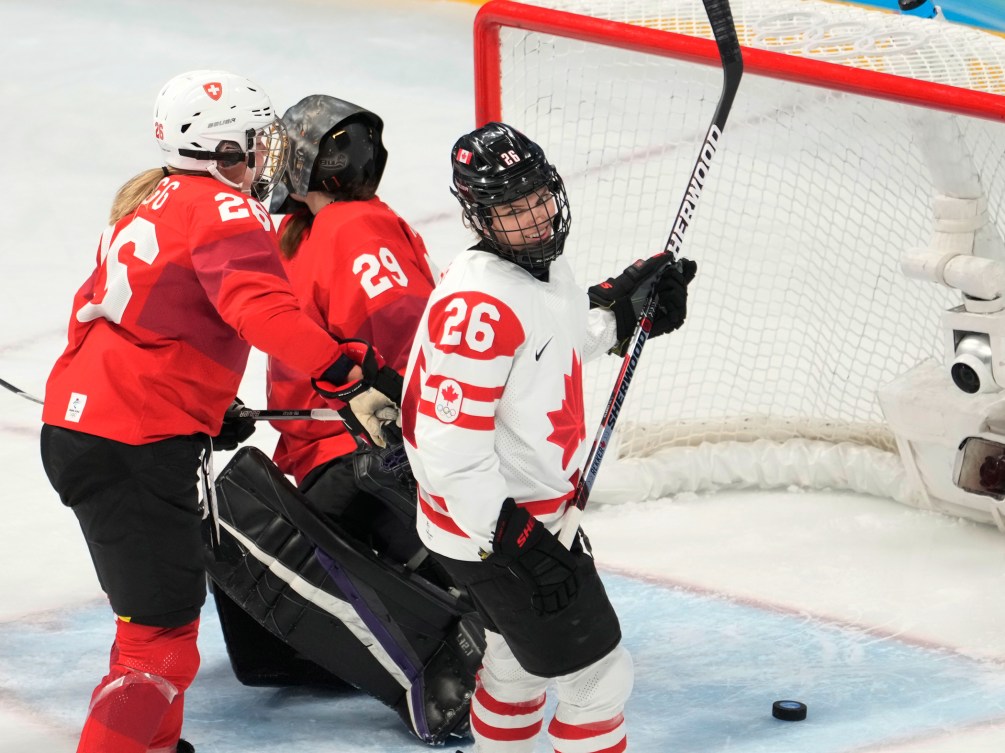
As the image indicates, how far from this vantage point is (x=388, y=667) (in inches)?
108

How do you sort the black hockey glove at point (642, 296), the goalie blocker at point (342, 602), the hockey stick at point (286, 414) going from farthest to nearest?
the goalie blocker at point (342, 602)
the hockey stick at point (286, 414)
the black hockey glove at point (642, 296)

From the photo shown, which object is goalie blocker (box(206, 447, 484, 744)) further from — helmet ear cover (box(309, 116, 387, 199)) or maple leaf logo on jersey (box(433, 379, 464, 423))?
maple leaf logo on jersey (box(433, 379, 464, 423))

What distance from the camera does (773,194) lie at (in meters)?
4.61

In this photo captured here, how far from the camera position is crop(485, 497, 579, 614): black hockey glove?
2.10m

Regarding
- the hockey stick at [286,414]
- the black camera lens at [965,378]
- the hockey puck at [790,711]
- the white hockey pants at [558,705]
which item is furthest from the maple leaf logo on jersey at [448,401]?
the black camera lens at [965,378]

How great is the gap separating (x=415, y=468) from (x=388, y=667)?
63 centimetres

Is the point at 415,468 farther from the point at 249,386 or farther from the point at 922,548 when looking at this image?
the point at 249,386

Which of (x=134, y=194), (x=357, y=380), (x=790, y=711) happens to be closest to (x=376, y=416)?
(x=357, y=380)

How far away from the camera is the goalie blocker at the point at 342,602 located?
274cm

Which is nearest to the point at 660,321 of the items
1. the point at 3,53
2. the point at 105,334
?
the point at 105,334

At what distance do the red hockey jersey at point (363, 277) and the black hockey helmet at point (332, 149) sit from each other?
0.13ft

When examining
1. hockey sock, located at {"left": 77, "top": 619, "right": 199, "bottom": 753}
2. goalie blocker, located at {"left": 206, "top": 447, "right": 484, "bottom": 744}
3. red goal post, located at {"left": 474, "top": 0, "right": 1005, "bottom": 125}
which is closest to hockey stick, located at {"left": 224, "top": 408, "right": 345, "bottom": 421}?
goalie blocker, located at {"left": 206, "top": 447, "right": 484, "bottom": 744}

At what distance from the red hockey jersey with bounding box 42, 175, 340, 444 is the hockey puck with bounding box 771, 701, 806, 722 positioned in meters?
1.04

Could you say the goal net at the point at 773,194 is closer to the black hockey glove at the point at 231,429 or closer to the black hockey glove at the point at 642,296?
the black hockey glove at the point at 642,296
